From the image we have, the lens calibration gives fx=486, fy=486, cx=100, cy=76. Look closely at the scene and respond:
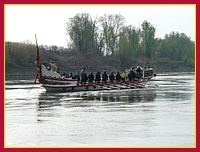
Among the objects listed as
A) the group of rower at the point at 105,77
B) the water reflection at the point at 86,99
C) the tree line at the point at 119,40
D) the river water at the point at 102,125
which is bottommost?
the river water at the point at 102,125

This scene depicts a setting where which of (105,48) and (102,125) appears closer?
(102,125)

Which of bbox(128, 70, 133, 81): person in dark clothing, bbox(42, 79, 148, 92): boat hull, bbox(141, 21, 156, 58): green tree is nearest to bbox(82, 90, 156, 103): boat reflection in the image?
bbox(42, 79, 148, 92): boat hull

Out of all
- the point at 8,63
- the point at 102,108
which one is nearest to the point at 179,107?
the point at 102,108

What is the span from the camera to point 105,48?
113250 millimetres

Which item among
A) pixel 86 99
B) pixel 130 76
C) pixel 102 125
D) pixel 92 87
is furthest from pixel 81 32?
pixel 102 125

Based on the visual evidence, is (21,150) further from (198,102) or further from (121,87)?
(121,87)

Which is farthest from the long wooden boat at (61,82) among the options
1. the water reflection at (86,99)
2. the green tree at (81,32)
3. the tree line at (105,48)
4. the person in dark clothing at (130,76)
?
the green tree at (81,32)

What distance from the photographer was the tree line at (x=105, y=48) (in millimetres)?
94812

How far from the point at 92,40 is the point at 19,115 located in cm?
8820

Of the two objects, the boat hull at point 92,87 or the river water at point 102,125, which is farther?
the boat hull at point 92,87

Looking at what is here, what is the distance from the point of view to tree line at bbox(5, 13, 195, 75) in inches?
3733

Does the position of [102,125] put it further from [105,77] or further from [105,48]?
[105,48]

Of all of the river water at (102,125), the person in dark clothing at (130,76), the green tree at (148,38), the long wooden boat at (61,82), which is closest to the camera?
the river water at (102,125)

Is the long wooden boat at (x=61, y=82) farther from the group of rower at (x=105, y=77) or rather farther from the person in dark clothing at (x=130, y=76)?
the person in dark clothing at (x=130, y=76)
